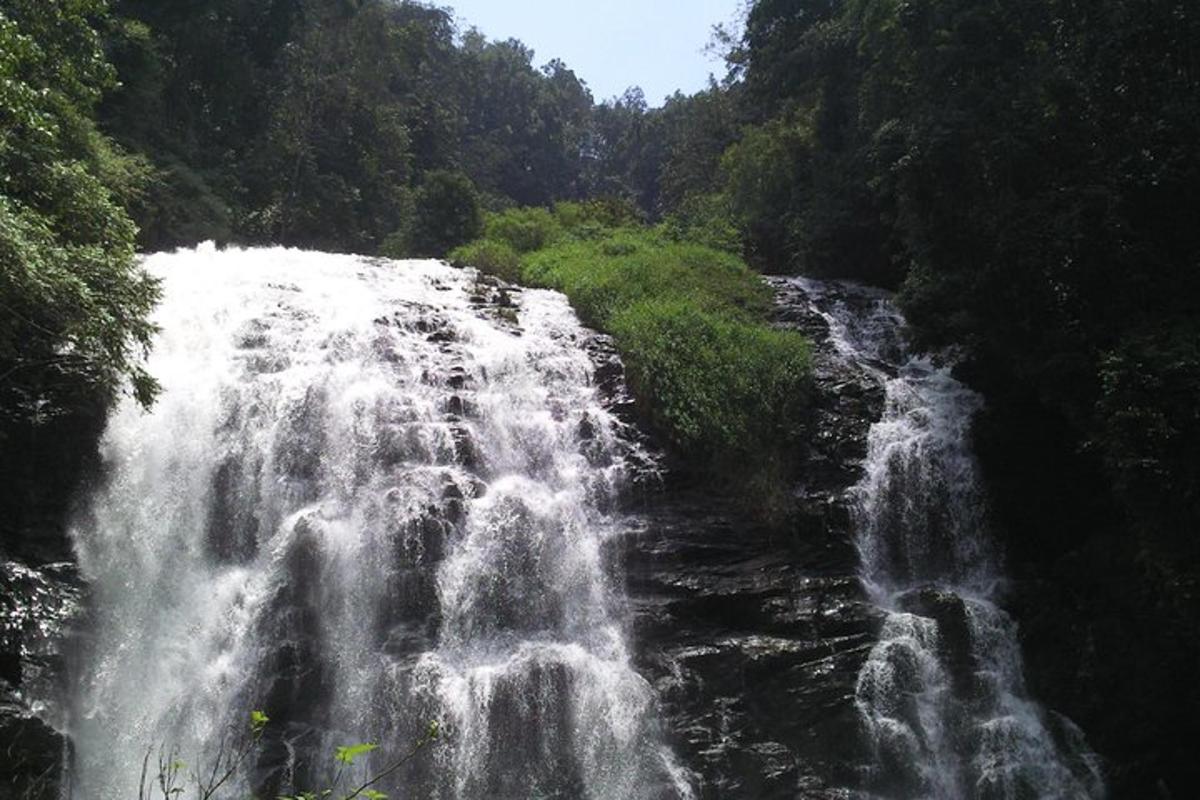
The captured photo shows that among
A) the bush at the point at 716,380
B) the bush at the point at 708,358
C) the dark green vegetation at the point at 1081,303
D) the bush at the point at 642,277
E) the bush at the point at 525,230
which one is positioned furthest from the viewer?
the bush at the point at 525,230

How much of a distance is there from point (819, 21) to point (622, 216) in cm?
763

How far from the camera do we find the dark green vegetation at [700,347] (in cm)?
1364

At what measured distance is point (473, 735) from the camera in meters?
10.2

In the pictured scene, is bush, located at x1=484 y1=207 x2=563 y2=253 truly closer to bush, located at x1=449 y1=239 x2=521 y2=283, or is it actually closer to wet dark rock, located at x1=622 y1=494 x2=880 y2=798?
bush, located at x1=449 y1=239 x2=521 y2=283

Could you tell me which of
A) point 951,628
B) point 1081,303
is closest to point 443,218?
point 1081,303

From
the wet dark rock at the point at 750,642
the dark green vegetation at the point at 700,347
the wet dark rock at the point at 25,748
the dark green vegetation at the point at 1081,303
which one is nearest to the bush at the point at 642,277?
the dark green vegetation at the point at 700,347

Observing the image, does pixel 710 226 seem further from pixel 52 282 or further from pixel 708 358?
pixel 52 282

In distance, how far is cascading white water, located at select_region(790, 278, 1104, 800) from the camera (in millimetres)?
10422

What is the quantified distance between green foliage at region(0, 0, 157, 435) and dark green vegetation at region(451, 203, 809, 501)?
6997 mm

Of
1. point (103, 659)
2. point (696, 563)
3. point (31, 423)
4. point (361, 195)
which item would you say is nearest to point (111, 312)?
point (31, 423)

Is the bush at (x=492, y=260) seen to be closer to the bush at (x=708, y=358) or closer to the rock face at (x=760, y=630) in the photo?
the bush at (x=708, y=358)

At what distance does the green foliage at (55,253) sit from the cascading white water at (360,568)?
1.15 m

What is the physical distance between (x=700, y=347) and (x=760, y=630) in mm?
5083

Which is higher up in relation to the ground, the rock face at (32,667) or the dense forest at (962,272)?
the dense forest at (962,272)
